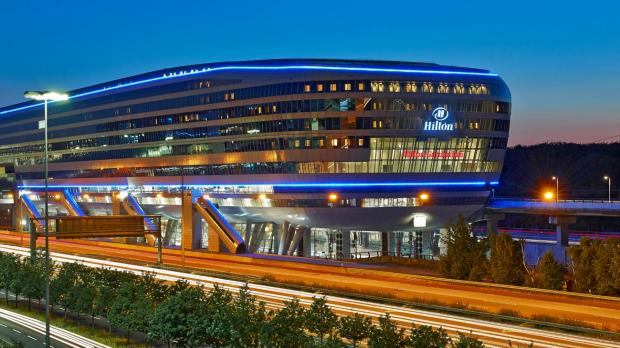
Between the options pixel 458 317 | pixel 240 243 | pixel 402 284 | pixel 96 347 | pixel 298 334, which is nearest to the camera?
pixel 298 334

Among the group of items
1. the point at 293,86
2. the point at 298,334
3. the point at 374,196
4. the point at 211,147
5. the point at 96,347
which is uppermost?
the point at 293,86

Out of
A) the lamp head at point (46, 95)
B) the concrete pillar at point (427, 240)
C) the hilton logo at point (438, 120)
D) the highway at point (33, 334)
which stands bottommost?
the highway at point (33, 334)

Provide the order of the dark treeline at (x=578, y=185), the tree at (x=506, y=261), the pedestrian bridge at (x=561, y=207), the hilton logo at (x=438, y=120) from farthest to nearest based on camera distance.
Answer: the dark treeline at (x=578, y=185)
the hilton logo at (x=438, y=120)
the pedestrian bridge at (x=561, y=207)
the tree at (x=506, y=261)

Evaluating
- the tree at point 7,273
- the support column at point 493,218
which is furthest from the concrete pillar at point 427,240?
the tree at point 7,273

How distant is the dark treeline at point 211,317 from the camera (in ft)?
87.9

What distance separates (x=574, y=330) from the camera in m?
31.0

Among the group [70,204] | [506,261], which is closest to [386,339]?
[506,261]

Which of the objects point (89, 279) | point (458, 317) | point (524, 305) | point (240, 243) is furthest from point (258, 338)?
point (240, 243)

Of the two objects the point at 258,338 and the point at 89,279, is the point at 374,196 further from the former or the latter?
the point at 258,338

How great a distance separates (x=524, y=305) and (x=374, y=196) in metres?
48.5

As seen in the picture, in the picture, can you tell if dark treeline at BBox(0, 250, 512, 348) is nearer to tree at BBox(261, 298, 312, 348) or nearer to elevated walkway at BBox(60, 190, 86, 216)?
tree at BBox(261, 298, 312, 348)

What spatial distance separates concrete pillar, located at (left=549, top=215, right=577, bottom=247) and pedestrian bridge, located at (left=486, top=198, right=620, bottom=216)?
46.1 inches

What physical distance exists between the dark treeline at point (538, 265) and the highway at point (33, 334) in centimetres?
2659

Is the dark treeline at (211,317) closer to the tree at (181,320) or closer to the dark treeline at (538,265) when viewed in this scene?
the tree at (181,320)
